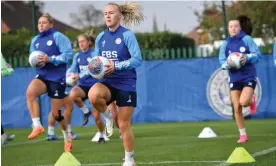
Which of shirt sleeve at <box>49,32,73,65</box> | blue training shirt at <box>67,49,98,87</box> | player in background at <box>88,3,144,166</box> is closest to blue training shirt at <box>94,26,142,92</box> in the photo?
player in background at <box>88,3,144,166</box>

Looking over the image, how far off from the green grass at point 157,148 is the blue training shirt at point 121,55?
1.19 metres

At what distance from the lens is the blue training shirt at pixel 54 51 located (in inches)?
476

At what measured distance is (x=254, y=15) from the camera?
121 feet

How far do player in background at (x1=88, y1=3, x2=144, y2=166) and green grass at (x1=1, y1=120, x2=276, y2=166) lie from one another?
875mm

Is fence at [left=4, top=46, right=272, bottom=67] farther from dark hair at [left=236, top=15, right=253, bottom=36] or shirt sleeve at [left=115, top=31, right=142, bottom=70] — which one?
shirt sleeve at [left=115, top=31, right=142, bottom=70]

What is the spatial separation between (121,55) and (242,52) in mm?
3793

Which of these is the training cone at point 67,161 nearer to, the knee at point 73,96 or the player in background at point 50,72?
the player in background at point 50,72

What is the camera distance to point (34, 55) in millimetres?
11883

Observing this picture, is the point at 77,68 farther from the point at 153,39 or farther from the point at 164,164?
the point at 153,39

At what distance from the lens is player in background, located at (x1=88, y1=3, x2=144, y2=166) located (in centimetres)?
869

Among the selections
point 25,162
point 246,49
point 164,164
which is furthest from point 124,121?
point 246,49

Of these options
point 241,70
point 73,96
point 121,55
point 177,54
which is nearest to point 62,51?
point 73,96

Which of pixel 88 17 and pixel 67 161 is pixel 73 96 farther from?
pixel 88 17

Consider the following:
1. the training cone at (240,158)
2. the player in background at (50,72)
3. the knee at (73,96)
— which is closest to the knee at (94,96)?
the training cone at (240,158)
